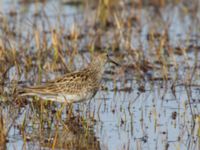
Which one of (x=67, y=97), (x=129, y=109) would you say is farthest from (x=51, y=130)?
(x=129, y=109)

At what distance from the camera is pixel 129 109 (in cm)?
995

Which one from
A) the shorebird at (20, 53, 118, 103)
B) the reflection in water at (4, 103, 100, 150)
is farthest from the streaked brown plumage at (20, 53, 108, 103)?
the reflection in water at (4, 103, 100, 150)

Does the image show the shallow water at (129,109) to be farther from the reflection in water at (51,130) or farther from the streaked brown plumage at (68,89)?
the streaked brown plumage at (68,89)

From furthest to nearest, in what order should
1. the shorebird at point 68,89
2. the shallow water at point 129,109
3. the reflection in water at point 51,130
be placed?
the shorebird at point 68,89 < the shallow water at point 129,109 < the reflection in water at point 51,130

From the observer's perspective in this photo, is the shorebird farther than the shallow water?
Yes

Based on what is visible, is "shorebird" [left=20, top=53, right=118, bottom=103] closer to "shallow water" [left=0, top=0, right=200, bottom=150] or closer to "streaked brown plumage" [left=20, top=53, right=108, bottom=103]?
"streaked brown plumage" [left=20, top=53, right=108, bottom=103]

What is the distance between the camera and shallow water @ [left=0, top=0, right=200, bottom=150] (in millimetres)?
8594

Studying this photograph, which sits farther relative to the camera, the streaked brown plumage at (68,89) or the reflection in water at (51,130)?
the streaked brown plumage at (68,89)

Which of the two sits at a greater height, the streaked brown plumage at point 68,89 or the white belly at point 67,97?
the streaked brown plumage at point 68,89

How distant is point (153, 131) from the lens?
29.3ft

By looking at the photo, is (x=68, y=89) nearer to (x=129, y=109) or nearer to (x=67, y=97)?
(x=67, y=97)

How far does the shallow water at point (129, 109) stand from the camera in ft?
28.2

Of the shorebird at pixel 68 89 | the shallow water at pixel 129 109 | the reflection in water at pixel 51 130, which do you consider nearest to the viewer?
the reflection in water at pixel 51 130

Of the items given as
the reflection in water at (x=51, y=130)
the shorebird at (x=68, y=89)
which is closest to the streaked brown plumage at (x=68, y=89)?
the shorebird at (x=68, y=89)
